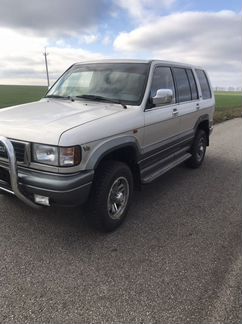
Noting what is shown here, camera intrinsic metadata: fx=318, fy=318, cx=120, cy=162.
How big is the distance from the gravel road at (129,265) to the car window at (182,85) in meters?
1.74

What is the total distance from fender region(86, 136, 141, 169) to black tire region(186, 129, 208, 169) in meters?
2.65

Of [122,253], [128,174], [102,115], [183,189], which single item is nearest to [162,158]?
[183,189]

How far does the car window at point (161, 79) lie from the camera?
4414 millimetres

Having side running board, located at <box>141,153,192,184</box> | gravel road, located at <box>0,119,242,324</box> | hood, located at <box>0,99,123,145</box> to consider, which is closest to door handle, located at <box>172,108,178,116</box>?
side running board, located at <box>141,153,192,184</box>

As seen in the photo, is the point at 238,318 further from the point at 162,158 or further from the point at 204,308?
the point at 162,158

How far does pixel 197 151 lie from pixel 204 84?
4.65 feet

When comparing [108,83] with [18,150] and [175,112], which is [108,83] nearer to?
[175,112]

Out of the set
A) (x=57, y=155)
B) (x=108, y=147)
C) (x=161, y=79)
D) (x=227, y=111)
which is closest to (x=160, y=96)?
(x=161, y=79)

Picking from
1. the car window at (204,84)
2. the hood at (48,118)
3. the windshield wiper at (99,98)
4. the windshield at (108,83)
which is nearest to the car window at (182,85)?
the car window at (204,84)

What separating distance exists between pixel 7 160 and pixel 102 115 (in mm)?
1139

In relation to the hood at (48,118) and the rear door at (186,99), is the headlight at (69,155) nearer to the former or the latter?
the hood at (48,118)

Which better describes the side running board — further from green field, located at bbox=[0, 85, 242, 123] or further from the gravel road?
green field, located at bbox=[0, 85, 242, 123]

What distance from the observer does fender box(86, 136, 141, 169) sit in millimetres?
3232

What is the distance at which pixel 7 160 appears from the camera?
3.22m
